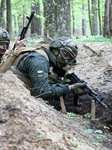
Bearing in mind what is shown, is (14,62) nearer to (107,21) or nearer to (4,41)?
(4,41)

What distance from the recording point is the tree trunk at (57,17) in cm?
796

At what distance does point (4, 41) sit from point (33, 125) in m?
4.18

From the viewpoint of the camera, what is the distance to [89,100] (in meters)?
4.71

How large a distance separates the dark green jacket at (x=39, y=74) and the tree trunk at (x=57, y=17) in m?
4.63

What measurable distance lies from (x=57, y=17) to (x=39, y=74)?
545 cm

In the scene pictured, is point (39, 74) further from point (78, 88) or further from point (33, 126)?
point (33, 126)

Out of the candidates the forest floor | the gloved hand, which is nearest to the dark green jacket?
the gloved hand

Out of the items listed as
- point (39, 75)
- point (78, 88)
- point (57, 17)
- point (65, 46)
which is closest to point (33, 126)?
point (39, 75)

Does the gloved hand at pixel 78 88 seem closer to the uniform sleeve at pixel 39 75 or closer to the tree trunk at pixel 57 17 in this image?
the uniform sleeve at pixel 39 75

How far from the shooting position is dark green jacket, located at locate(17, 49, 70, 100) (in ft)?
11.4

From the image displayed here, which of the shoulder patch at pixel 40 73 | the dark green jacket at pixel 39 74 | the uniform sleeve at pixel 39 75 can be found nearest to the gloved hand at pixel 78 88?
the dark green jacket at pixel 39 74

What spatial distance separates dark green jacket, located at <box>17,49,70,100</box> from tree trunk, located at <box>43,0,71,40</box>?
4.63 m

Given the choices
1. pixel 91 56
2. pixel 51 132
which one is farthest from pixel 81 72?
pixel 51 132

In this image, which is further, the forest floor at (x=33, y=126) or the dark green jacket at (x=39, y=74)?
the dark green jacket at (x=39, y=74)
